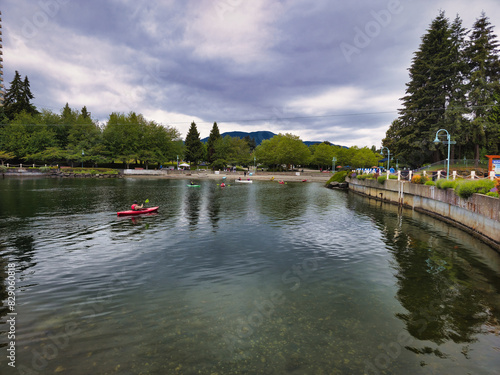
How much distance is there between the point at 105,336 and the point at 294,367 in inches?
199

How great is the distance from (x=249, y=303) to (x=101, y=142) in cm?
10658

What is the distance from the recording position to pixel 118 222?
21875 millimetres

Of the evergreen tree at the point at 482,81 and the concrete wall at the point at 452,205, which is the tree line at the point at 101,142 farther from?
the concrete wall at the point at 452,205

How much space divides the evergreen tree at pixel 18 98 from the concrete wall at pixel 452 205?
127 meters

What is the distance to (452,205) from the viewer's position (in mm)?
22219

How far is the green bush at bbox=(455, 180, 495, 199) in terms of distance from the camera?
56.1ft

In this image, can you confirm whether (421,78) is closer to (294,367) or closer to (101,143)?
(294,367)

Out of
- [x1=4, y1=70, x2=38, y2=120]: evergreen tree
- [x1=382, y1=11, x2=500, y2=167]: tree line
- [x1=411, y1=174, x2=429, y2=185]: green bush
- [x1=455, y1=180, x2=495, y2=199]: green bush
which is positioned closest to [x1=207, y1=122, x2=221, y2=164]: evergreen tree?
[x1=4, y1=70, x2=38, y2=120]: evergreen tree

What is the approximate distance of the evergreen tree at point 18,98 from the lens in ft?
337

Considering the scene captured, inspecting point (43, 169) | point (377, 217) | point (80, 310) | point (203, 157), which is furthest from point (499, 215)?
point (203, 157)

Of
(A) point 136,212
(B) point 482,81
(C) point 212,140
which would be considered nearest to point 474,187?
(A) point 136,212

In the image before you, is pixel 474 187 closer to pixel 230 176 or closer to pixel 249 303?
pixel 249 303

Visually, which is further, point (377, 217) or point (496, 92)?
point (496, 92)

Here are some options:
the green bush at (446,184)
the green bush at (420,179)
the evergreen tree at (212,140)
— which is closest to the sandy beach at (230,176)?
the evergreen tree at (212,140)
